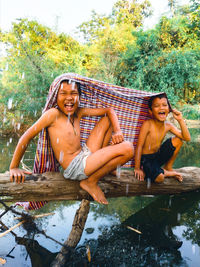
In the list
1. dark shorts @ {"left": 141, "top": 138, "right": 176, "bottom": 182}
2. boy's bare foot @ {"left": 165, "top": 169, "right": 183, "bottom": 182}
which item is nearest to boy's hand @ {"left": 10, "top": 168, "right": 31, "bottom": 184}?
dark shorts @ {"left": 141, "top": 138, "right": 176, "bottom": 182}

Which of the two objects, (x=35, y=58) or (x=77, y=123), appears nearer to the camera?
(x=77, y=123)

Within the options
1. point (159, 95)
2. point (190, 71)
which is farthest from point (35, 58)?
point (159, 95)

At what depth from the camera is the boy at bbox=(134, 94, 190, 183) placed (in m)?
2.58

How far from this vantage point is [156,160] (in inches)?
109

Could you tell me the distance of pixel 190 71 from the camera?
10.5m

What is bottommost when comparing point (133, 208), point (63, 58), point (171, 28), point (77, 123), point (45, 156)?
point (133, 208)

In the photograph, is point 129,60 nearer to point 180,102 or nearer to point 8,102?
point 180,102

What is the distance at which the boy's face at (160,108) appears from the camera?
2568 millimetres

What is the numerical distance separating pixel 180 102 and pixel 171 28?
398 centimetres

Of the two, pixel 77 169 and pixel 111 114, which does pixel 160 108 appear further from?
pixel 77 169

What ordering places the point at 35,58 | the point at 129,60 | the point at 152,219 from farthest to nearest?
the point at 129,60 → the point at 35,58 → the point at 152,219

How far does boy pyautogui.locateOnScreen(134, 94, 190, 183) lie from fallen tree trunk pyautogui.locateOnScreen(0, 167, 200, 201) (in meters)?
0.13

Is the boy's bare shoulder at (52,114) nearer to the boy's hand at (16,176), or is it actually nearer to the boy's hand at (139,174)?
the boy's hand at (16,176)

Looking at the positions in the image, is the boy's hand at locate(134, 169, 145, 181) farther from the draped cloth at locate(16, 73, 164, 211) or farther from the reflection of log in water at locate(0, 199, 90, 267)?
the reflection of log in water at locate(0, 199, 90, 267)
